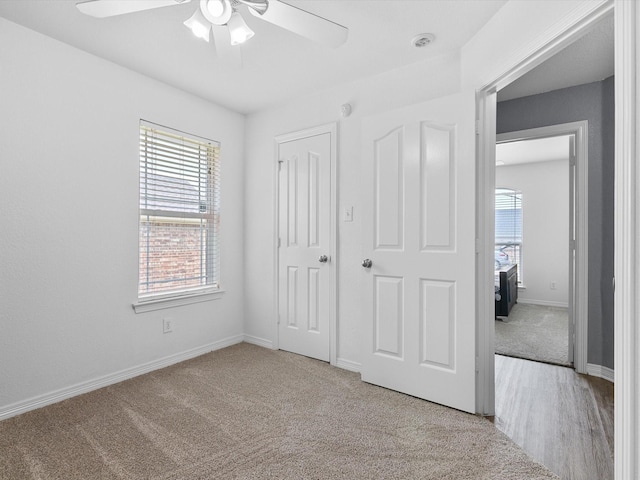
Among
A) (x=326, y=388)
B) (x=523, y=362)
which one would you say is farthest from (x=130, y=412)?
(x=523, y=362)

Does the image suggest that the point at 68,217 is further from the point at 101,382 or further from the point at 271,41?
the point at 271,41

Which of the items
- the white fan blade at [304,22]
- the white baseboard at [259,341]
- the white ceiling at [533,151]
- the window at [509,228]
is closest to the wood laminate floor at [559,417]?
the white baseboard at [259,341]

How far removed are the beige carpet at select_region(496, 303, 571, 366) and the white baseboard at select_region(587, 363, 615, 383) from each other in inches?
8.0

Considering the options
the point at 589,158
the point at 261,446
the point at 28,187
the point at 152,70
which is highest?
the point at 152,70

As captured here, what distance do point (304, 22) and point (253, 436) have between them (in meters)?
2.13

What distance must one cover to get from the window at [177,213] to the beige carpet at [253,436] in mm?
893

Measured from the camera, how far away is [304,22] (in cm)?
159

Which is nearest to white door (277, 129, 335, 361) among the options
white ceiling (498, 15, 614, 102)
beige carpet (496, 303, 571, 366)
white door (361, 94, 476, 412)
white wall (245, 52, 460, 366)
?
white wall (245, 52, 460, 366)

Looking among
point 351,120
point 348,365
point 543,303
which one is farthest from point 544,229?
point 348,365

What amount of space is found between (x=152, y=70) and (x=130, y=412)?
8.13 ft

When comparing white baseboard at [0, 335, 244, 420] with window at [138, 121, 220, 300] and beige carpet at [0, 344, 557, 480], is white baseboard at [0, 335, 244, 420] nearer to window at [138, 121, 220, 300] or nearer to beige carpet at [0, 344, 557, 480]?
beige carpet at [0, 344, 557, 480]

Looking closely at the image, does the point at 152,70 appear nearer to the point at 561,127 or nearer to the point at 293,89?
the point at 293,89

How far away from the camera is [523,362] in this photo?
10.6ft

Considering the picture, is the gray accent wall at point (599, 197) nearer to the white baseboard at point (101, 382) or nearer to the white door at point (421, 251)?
the white door at point (421, 251)
